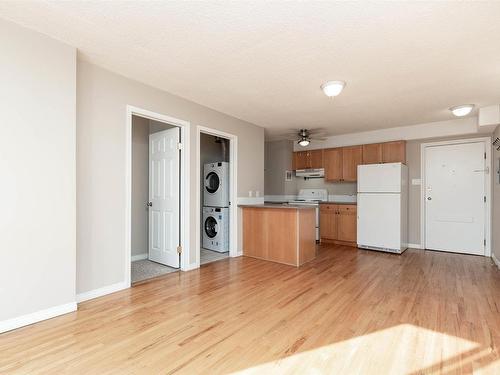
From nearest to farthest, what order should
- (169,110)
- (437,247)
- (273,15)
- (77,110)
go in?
(273,15) < (77,110) < (169,110) < (437,247)

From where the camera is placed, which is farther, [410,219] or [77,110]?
[410,219]

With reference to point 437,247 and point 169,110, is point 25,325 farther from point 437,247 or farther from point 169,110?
point 437,247

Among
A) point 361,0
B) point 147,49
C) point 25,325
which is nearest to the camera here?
point 361,0

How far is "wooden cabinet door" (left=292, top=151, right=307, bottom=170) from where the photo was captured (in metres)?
6.45

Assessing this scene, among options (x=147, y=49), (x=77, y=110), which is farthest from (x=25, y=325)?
(x=147, y=49)

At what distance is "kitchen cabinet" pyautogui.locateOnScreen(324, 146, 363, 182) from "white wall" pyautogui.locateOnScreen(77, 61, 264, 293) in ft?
13.2

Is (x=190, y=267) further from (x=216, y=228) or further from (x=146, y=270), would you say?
(x=216, y=228)

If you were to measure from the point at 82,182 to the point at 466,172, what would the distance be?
235 inches

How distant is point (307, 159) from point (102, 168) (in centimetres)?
466

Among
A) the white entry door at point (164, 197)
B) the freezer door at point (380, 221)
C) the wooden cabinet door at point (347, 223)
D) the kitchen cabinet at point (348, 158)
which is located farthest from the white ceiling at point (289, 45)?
the wooden cabinet door at point (347, 223)


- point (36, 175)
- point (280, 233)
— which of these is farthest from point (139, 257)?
point (36, 175)

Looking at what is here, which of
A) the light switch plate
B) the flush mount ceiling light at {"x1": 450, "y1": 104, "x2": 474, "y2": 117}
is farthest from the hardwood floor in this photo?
the flush mount ceiling light at {"x1": 450, "y1": 104, "x2": 474, "y2": 117}

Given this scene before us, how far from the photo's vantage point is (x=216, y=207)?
485 centimetres

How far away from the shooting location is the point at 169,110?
136 inches
